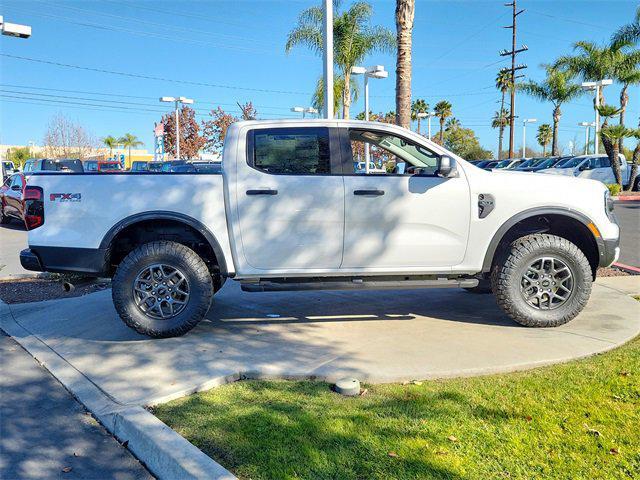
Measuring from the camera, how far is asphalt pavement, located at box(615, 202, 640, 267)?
962 centimetres

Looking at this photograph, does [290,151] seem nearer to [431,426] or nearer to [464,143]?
[431,426]

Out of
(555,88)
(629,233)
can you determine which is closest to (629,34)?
(555,88)

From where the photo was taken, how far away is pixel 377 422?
3453mm

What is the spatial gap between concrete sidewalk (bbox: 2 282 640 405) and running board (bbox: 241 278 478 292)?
464 millimetres

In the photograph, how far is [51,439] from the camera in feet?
11.7

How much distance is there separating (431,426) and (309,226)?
226 cm

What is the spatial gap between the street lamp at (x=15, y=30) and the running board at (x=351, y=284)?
50.4ft

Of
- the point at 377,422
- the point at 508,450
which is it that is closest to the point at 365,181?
the point at 377,422

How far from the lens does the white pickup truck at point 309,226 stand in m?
5.05

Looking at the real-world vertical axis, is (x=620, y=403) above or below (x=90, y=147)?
below

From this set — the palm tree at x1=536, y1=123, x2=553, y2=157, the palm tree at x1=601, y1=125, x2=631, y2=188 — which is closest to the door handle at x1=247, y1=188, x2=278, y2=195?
the palm tree at x1=601, y1=125, x2=631, y2=188

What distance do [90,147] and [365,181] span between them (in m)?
58.3

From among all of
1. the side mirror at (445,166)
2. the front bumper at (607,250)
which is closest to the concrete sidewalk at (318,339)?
the front bumper at (607,250)

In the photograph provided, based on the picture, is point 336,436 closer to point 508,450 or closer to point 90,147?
point 508,450
